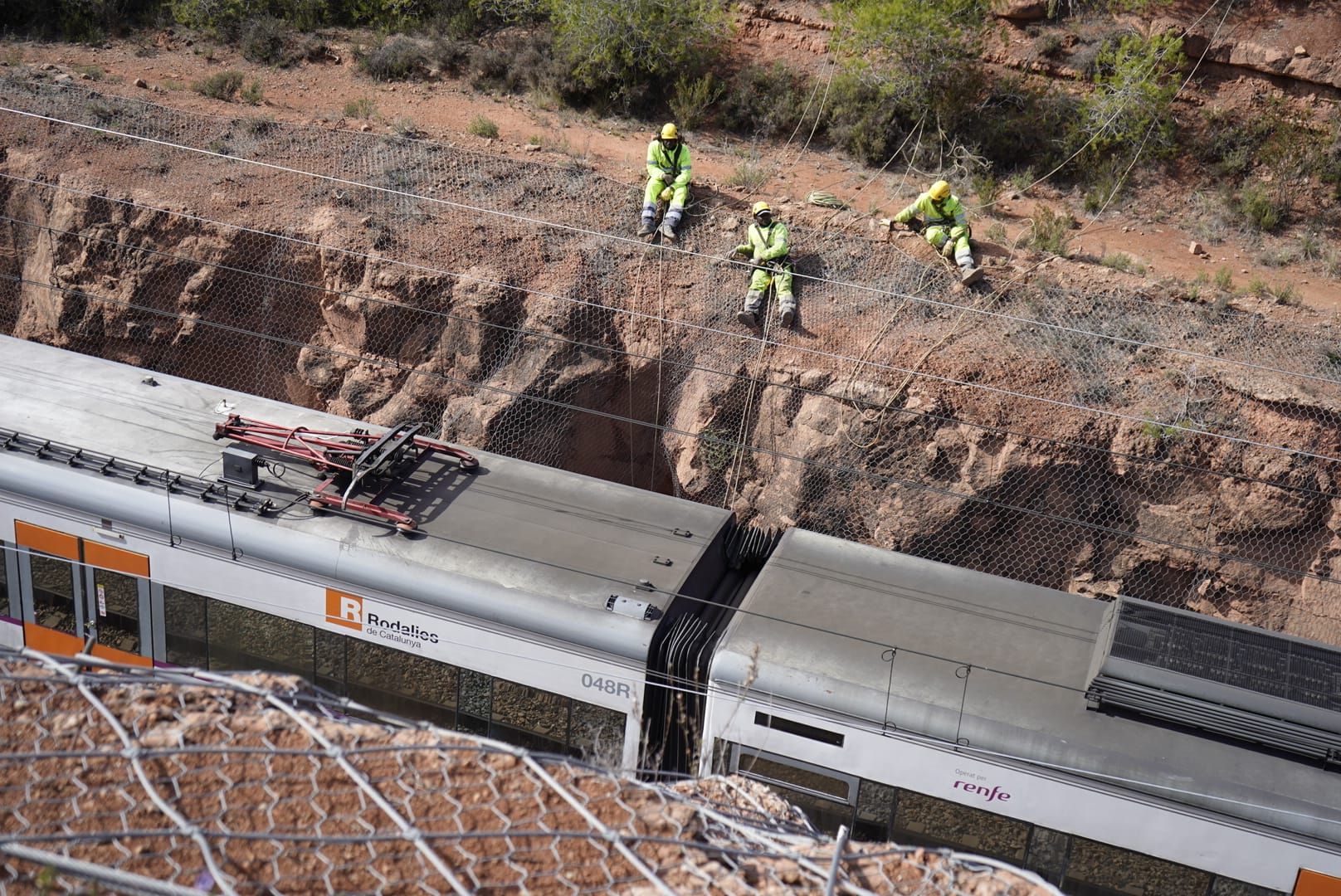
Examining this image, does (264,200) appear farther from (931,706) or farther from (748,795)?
(748,795)

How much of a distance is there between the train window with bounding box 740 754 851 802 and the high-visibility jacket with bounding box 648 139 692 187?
854 cm

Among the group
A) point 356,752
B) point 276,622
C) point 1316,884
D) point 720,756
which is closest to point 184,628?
point 276,622

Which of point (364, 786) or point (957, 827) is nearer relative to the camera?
point (364, 786)

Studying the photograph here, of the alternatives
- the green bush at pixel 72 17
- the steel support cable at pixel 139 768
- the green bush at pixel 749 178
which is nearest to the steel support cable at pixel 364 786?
the steel support cable at pixel 139 768

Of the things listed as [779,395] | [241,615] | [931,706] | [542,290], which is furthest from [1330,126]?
[241,615]

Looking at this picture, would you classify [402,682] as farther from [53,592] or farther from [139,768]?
[139,768]

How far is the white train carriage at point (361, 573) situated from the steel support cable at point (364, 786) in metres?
3.57

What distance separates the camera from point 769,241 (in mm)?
13391

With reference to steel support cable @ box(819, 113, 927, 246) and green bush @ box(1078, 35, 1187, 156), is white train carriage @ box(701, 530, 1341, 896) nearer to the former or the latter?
steel support cable @ box(819, 113, 927, 246)

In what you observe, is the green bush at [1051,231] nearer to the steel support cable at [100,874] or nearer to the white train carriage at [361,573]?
the white train carriage at [361,573]

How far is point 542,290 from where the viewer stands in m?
13.8

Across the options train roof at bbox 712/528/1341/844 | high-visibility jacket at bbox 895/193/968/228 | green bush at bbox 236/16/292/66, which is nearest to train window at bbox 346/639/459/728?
train roof at bbox 712/528/1341/844

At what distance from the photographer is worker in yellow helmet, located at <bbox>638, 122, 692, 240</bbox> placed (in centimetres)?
1424

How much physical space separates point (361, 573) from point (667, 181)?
25.8 feet
